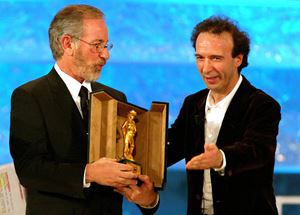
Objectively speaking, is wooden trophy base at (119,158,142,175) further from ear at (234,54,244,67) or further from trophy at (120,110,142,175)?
ear at (234,54,244,67)

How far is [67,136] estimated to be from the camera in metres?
2.17

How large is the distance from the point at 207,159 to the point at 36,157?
58cm

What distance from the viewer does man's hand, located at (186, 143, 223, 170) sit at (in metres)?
1.97

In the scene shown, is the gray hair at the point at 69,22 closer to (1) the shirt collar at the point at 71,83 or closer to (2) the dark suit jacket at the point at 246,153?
(1) the shirt collar at the point at 71,83

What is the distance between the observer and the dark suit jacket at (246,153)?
7.13 feet

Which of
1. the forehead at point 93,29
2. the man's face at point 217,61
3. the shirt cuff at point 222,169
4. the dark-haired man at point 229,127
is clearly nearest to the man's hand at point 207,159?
the shirt cuff at point 222,169

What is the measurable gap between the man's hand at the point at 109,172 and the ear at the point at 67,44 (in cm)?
45

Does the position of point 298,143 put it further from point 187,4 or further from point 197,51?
point 197,51

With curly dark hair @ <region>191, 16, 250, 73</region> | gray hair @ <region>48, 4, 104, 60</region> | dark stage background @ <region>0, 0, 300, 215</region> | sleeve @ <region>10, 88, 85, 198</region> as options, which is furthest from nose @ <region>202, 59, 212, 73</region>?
dark stage background @ <region>0, 0, 300, 215</region>

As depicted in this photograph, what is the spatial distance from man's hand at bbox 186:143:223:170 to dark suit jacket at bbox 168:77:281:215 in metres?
0.11

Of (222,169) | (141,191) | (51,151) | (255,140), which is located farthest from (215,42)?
(51,151)

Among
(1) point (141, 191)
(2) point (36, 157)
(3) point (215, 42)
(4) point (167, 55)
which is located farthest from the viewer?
(4) point (167, 55)

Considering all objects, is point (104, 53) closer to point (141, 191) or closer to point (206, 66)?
point (206, 66)

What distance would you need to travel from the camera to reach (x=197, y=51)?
2359 millimetres
